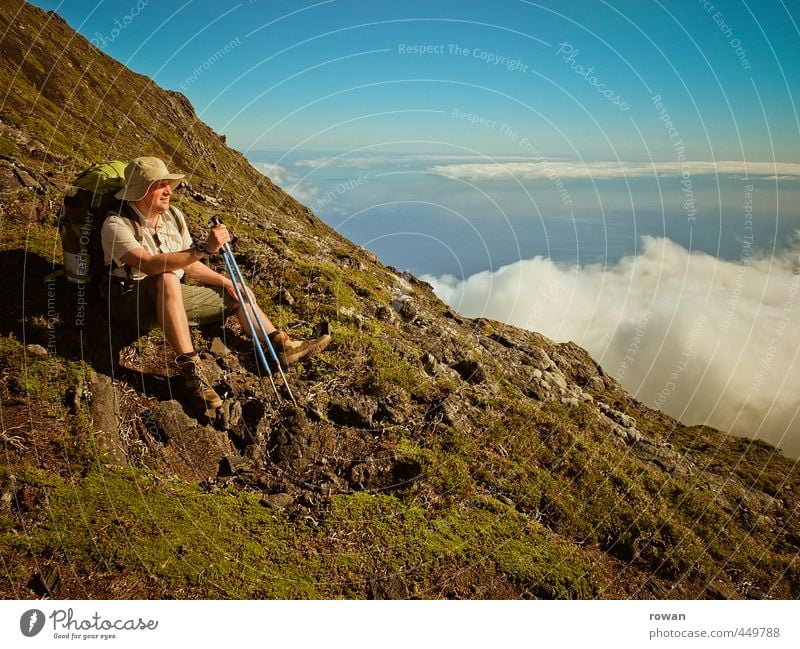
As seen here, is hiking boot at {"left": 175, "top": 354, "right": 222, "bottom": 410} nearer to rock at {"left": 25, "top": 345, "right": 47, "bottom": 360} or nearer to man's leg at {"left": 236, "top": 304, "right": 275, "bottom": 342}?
man's leg at {"left": 236, "top": 304, "right": 275, "bottom": 342}

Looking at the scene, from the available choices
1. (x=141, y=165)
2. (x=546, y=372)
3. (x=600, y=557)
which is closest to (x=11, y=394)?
(x=141, y=165)

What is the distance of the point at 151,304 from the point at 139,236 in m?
0.91

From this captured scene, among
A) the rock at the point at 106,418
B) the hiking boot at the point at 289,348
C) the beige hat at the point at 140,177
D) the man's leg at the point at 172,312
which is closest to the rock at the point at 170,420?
the rock at the point at 106,418

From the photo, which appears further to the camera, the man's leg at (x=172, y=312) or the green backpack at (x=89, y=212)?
the green backpack at (x=89, y=212)

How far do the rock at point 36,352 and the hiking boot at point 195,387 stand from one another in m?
1.76

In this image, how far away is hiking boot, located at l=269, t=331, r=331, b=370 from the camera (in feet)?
26.3

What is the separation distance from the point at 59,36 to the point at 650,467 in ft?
296

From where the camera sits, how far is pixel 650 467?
417 inches

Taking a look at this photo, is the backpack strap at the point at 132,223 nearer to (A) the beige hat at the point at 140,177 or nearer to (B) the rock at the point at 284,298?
(A) the beige hat at the point at 140,177

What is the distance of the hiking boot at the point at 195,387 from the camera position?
687 centimetres

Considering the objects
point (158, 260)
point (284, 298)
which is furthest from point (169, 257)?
point (284, 298)

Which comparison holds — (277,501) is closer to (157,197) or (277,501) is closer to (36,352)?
(36,352)

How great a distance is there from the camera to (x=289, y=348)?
8094mm

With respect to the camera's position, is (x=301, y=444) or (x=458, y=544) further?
(x=301, y=444)
